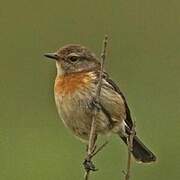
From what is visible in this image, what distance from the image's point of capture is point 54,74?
43.9ft

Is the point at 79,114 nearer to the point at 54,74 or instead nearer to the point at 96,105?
the point at 96,105

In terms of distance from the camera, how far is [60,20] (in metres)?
17.8

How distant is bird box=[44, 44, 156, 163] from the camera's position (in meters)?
11.1

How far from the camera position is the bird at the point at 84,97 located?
436 inches

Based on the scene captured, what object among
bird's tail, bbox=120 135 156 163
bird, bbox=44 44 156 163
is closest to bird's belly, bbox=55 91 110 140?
bird, bbox=44 44 156 163

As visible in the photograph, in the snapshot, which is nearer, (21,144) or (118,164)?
(118,164)

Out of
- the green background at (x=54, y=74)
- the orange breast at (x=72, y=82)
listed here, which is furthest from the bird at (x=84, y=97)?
the green background at (x=54, y=74)

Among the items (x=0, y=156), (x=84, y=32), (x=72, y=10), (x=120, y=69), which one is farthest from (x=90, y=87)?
(x=72, y=10)

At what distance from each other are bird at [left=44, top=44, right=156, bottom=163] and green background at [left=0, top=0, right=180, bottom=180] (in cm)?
153

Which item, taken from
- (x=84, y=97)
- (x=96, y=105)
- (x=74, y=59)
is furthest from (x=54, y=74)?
(x=96, y=105)

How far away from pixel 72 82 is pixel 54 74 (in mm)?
2050

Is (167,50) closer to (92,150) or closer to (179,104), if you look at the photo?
(179,104)

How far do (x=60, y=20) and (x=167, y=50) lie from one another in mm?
2055

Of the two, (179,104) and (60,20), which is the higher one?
(60,20)
